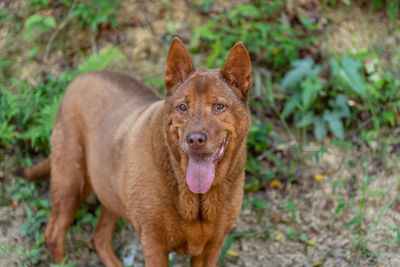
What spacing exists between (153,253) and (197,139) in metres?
1.18

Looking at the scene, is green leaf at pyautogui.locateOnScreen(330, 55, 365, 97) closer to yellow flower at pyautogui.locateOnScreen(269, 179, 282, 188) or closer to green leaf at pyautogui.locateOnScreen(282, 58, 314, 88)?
green leaf at pyautogui.locateOnScreen(282, 58, 314, 88)

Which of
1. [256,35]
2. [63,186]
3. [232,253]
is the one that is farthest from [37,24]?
[232,253]

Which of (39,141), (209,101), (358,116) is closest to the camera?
(209,101)

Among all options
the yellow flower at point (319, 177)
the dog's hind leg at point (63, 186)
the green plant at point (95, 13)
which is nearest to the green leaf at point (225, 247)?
the yellow flower at point (319, 177)

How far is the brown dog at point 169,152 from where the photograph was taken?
351 centimetres

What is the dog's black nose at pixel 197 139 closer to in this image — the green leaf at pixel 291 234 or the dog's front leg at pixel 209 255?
the dog's front leg at pixel 209 255

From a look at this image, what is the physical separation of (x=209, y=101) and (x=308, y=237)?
2.54 meters

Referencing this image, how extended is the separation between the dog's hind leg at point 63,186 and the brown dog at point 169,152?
10mm

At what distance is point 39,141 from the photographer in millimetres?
5738

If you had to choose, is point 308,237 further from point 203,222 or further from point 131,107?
point 131,107

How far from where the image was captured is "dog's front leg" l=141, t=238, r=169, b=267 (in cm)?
388

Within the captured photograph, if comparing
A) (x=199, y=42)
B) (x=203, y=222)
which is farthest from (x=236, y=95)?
(x=199, y=42)

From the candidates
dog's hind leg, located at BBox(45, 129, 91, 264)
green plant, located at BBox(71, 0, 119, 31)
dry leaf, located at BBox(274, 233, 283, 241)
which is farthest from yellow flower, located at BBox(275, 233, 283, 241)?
green plant, located at BBox(71, 0, 119, 31)

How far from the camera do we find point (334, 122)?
5957 mm
